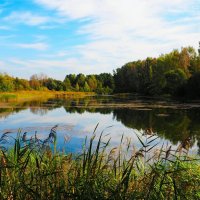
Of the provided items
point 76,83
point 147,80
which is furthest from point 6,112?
point 76,83

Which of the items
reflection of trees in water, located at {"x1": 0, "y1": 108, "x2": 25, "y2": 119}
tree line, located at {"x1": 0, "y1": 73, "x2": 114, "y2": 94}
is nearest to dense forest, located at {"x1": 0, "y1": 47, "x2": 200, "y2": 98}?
tree line, located at {"x1": 0, "y1": 73, "x2": 114, "y2": 94}

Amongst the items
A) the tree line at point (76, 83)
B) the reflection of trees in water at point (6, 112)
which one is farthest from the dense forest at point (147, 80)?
the reflection of trees in water at point (6, 112)

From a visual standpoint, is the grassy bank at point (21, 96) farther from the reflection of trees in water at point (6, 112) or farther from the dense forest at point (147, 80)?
the reflection of trees in water at point (6, 112)

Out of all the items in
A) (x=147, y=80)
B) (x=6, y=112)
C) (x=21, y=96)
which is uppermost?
(x=147, y=80)

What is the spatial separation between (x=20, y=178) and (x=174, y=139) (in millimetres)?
10219

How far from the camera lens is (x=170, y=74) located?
50.7 m

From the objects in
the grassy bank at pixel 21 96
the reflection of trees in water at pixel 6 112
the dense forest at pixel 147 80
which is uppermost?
the dense forest at pixel 147 80

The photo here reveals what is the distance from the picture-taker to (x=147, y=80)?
73375 mm

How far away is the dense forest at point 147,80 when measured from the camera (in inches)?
1917

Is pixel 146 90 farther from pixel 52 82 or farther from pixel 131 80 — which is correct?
pixel 52 82

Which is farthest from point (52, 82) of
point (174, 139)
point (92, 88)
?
point (174, 139)

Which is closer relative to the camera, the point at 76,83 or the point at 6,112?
the point at 6,112

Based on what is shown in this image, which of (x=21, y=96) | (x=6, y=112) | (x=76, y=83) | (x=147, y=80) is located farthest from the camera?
(x=76, y=83)

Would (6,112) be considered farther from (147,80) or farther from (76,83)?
(76,83)
